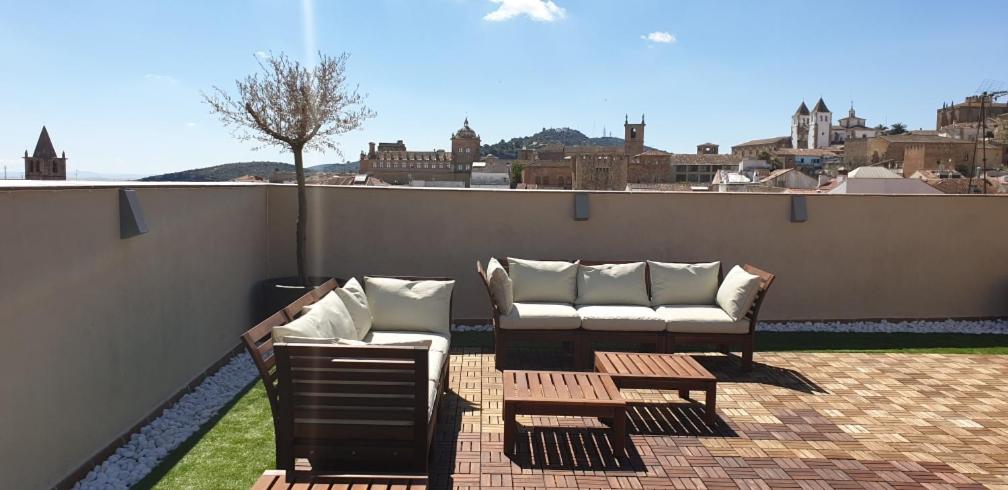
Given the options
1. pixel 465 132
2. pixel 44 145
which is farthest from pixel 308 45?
pixel 465 132

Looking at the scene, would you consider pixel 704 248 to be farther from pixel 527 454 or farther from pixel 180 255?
pixel 180 255

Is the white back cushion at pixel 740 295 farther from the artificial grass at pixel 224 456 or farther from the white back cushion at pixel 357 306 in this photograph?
the artificial grass at pixel 224 456

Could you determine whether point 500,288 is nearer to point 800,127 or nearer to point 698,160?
point 698,160

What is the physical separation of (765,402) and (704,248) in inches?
118

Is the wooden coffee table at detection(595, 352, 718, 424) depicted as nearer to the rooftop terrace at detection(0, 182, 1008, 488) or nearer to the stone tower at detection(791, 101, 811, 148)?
the rooftop terrace at detection(0, 182, 1008, 488)

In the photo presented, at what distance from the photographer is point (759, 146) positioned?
115m

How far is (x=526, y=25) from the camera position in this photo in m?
14.0

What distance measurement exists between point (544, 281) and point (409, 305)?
157 centimetres

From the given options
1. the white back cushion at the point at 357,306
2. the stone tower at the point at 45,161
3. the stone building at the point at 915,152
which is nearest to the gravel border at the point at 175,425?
the white back cushion at the point at 357,306

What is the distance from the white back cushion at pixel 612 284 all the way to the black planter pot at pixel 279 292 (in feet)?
7.86

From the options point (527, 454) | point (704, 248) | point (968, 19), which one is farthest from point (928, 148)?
point (527, 454)

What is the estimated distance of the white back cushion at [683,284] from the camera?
19.5ft

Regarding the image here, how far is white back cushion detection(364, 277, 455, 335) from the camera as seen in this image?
15.7ft

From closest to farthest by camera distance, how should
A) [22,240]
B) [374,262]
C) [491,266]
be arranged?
[22,240]
[491,266]
[374,262]
